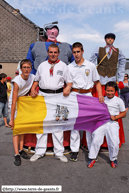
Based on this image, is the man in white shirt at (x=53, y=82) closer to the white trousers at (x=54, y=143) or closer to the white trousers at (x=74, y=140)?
the white trousers at (x=54, y=143)

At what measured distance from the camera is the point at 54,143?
327cm

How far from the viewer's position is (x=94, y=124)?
10.4 ft

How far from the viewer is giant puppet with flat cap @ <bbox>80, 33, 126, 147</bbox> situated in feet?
12.5

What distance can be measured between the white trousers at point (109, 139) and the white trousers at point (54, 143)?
21.8 inches

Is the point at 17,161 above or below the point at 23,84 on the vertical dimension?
below

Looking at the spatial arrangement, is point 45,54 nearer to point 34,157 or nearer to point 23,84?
point 23,84

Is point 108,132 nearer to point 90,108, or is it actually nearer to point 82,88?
point 90,108

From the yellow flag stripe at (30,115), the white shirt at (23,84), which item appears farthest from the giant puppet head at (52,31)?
the yellow flag stripe at (30,115)

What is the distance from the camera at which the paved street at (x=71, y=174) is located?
234cm

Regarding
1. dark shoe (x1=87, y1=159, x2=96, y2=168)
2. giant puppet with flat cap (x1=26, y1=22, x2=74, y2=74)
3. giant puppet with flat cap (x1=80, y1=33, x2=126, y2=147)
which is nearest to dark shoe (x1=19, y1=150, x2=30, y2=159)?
dark shoe (x1=87, y1=159, x2=96, y2=168)

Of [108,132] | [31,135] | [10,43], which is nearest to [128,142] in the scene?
[108,132]

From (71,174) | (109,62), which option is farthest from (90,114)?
(109,62)

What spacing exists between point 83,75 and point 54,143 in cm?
128

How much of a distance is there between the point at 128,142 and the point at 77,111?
181 centimetres
